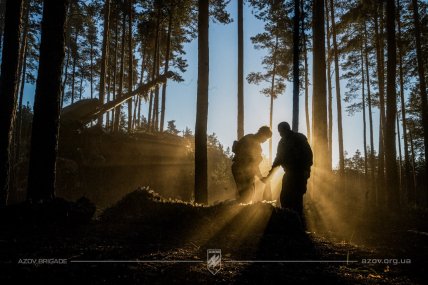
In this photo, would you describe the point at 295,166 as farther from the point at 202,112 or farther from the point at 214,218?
the point at 202,112

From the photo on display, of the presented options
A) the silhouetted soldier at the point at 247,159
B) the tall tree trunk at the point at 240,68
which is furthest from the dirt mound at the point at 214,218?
the tall tree trunk at the point at 240,68

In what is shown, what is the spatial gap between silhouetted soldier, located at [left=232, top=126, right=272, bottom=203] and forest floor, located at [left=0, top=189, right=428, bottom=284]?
2.39 metres

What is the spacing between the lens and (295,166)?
5.59m

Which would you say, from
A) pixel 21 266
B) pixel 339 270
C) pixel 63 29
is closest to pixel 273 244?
pixel 339 270

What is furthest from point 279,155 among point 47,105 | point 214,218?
point 47,105

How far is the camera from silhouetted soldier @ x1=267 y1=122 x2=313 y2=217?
18.2ft

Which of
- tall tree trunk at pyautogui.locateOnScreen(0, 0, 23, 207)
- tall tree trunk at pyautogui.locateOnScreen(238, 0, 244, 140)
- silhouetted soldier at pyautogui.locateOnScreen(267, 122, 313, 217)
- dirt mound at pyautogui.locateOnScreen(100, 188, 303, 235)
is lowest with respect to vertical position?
dirt mound at pyautogui.locateOnScreen(100, 188, 303, 235)

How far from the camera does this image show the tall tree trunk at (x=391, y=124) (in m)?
12.1

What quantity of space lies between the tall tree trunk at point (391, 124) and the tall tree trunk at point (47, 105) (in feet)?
39.5

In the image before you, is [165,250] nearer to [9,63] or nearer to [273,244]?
[273,244]

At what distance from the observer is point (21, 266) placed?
228 centimetres

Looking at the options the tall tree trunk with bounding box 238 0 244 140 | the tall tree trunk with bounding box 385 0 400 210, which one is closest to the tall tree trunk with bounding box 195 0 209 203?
the tall tree trunk with bounding box 238 0 244 140

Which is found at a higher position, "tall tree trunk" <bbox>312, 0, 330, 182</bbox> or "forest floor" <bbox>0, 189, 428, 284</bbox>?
"tall tree trunk" <bbox>312, 0, 330, 182</bbox>

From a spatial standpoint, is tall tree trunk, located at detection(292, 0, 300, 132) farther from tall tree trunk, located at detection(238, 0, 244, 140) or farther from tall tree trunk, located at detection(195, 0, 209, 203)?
tall tree trunk, located at detection(195, 0, 209, 203)
